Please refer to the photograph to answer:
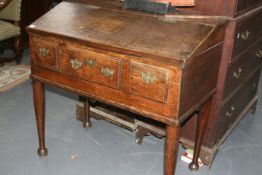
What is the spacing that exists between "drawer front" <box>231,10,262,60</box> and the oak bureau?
0.19m

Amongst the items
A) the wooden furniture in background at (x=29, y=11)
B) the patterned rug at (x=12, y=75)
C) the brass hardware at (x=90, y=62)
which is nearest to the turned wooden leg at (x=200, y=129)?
the brass hardware at (x=90, y=62)

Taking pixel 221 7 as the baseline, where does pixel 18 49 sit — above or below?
below

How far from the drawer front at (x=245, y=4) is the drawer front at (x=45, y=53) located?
1.13 m

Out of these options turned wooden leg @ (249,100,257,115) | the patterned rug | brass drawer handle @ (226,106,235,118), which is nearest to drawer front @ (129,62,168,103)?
brass drawer handle @ (226,106,235,118)

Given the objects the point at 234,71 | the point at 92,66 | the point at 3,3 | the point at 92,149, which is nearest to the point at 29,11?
the point at 3,3

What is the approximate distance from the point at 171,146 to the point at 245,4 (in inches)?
41.8

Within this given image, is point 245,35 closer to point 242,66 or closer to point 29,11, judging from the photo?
point 242,66

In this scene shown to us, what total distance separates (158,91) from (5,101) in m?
2.19

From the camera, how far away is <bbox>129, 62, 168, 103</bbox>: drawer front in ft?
5.76

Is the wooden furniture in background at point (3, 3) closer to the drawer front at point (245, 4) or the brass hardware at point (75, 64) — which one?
the brass hardware at point (75, 64)

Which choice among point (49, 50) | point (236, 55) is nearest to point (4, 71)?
point (49, 50)

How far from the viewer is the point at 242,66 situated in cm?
256

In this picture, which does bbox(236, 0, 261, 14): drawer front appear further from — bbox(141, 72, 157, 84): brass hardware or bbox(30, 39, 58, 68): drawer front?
bbox(30, 39, 58, 68): drawer front

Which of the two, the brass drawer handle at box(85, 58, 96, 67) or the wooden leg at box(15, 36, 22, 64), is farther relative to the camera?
the wooden leg at box(15, 36, 22, 64)
